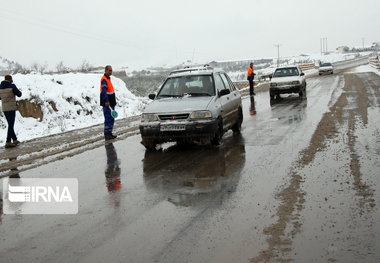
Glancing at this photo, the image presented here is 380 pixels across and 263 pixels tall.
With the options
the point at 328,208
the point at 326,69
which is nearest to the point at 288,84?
the point at 328,208

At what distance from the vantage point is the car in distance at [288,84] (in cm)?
2083

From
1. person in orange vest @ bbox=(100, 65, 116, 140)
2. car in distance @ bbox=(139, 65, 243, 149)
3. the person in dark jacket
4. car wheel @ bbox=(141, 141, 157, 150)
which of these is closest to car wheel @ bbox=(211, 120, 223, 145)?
car in distance @ bbox=(139, 65, 243, 149)

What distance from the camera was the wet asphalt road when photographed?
391cm

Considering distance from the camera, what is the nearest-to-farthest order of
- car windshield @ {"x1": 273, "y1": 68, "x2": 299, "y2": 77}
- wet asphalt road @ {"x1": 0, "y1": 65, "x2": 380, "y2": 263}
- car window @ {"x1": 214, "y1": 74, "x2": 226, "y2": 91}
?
wet asphalt road @ {"x1": 0, "y1": 65, "x2": 380, "y2": 263}, car window @ {"x1": 214, "y1": 74, "x2": 226, "y2": 91}, car windshield @ {"x1": 273, "y1": 68, "x2": 299, "y2": 77}

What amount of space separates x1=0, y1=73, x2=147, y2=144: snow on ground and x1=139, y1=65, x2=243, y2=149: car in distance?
6.46 m

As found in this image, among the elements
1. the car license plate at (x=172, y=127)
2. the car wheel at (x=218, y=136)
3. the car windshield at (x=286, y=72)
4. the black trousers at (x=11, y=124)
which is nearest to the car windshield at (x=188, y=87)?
the car wheel at (x=218, y=136)

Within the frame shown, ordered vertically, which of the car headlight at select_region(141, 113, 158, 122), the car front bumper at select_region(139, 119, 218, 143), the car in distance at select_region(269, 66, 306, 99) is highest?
the car in distance at select_region(269, 66, 306, 99)

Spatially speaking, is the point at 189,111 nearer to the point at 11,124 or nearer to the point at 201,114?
the point at 201,114

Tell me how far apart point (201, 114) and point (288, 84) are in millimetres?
13273

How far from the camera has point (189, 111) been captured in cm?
884

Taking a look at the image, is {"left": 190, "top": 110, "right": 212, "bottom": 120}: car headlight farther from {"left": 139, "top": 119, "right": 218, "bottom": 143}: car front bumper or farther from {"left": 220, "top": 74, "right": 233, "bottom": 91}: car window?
{"left": 220, "top": 74, "right": 233, "bottom": 91}: car window

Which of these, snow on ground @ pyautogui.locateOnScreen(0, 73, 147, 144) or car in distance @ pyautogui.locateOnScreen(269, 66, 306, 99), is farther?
car in distance @ pyautogui.locateOnScreen(269, 66, 306, 99)

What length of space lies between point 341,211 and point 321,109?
10587 millimetres

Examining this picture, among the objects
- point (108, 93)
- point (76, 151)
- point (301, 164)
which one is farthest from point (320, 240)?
point (108, 93)
